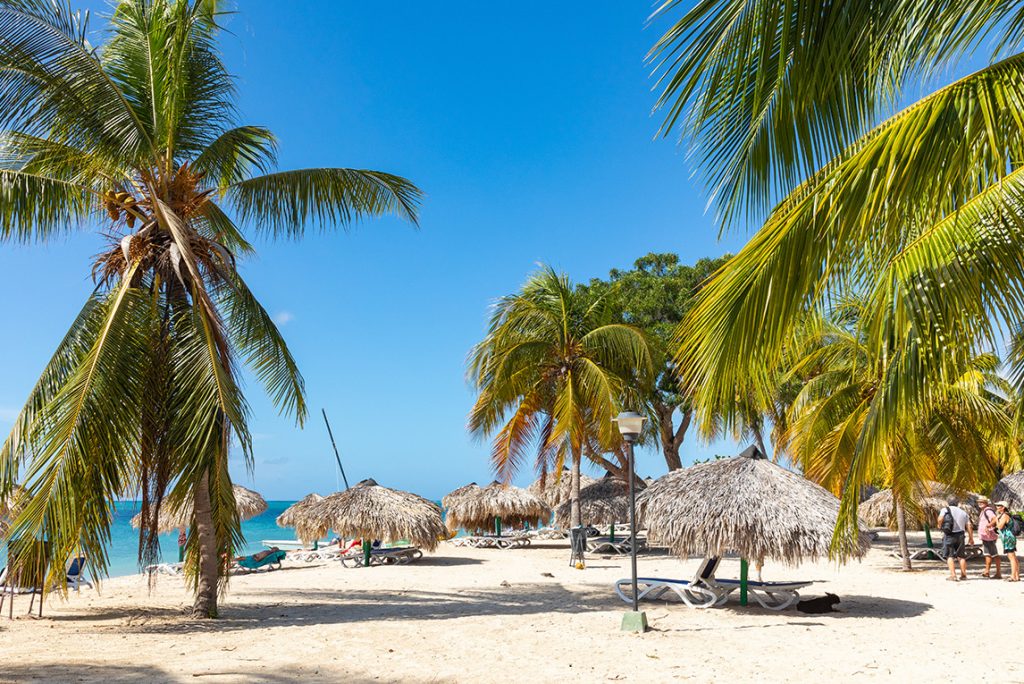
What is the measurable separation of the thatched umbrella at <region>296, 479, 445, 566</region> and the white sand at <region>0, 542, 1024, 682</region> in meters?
3.94

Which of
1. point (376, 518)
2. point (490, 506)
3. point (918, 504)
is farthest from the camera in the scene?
point (490, 506)

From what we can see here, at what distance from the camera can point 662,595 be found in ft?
34.7

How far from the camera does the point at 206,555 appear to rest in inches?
366

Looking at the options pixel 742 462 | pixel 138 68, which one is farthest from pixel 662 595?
pixel 138 68

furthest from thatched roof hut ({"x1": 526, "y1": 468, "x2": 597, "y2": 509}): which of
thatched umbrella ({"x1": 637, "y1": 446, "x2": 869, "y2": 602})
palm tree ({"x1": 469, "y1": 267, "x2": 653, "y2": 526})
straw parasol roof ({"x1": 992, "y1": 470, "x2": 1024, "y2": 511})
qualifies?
thatched umbrella ({"x1": 637, "y1": 446, "x2": 869, "y2": 602})

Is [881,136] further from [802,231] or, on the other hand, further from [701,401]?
[701,401]

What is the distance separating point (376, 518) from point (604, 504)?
23.2ft

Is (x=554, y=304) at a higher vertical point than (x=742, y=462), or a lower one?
higher

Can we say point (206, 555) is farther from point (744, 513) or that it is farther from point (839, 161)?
point (839, 161)

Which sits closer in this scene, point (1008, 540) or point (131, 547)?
point (1008, 540)

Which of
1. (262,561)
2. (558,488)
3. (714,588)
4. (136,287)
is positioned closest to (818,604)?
(714,588)

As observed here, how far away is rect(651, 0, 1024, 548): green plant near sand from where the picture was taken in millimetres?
2973

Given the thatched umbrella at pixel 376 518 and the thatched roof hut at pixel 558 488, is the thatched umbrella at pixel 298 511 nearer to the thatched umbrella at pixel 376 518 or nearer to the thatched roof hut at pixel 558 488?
the thatched umbrella at pixel 376 518

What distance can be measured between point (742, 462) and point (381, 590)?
6.75 metres
